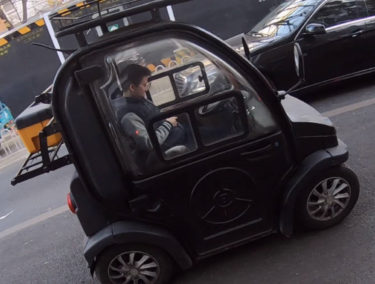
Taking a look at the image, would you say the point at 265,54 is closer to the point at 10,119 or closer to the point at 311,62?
the point at 311,62

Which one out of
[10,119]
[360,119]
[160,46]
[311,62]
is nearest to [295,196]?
[160,46]

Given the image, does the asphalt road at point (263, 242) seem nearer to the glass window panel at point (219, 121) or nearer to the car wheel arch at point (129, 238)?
the car wheel arch at point (129, 238)

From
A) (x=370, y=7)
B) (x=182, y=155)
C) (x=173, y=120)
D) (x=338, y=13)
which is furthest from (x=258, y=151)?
(x=370, y=7)

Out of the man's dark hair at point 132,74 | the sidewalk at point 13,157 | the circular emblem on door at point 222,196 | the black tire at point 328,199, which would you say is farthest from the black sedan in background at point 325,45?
the sidewalk at point 13,157

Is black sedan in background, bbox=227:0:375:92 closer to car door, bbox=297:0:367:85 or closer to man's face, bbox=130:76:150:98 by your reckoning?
car door, bbox=297:0:367:85

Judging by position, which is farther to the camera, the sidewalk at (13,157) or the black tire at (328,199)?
the sidewalk at (13,157)

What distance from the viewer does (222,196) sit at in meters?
2.91

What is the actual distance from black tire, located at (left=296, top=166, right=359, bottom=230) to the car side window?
3650 mm

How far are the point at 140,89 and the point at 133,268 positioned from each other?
136 centimetres

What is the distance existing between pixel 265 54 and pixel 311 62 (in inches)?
27.5

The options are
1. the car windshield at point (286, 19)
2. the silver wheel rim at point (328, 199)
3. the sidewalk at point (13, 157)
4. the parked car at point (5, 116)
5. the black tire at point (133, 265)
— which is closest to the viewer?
the black tire at point (133, 265)

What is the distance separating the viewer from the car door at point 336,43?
5.91 m

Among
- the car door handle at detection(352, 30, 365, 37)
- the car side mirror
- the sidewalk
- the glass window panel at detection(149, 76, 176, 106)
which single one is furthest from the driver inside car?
the sidewalk

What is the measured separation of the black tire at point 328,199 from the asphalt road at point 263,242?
121 mm
